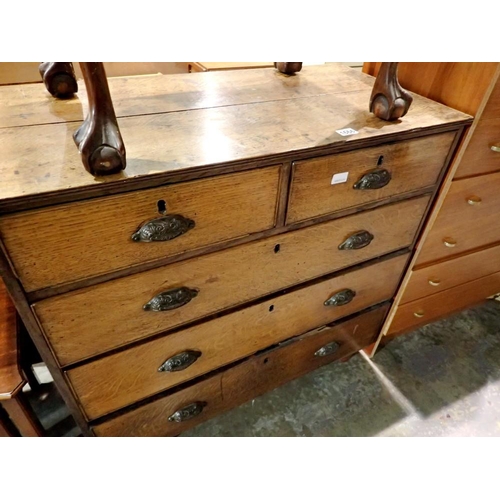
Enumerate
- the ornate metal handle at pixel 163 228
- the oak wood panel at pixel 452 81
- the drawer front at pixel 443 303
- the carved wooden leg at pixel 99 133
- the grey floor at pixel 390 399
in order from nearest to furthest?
the carved wooden leg at pixel 99 133 → the ornate metal handle at pixel 163 228 → the oak wood panel at pixel 452 81 → the grey floor at pixel 390 399 → the drawer front at pixel 443 303

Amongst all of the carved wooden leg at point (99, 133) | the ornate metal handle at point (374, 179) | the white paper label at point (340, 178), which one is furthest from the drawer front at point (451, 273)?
the carved wooden leg at point (99, 133)

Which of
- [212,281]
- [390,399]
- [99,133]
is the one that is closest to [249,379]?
[212,281]

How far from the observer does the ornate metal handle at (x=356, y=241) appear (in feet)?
3.54

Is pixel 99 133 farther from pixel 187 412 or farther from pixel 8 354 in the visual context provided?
pixel 187 412

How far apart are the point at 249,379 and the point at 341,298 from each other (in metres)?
0.42

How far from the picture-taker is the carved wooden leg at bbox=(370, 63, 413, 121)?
35.5 inches

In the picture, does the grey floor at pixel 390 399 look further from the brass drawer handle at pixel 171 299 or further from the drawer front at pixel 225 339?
the brass drawer handle at pixel 171 299

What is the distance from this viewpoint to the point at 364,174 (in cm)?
95

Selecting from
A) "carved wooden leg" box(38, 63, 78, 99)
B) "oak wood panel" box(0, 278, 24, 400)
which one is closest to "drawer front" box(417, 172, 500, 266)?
"carved wooden leg" box(38, 63, 78, 99)

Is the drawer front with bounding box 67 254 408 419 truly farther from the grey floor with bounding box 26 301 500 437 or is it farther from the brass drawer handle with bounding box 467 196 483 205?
the grey floor with bounding box 26 301 500 437

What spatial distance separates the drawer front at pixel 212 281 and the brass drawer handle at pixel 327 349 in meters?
0.39
